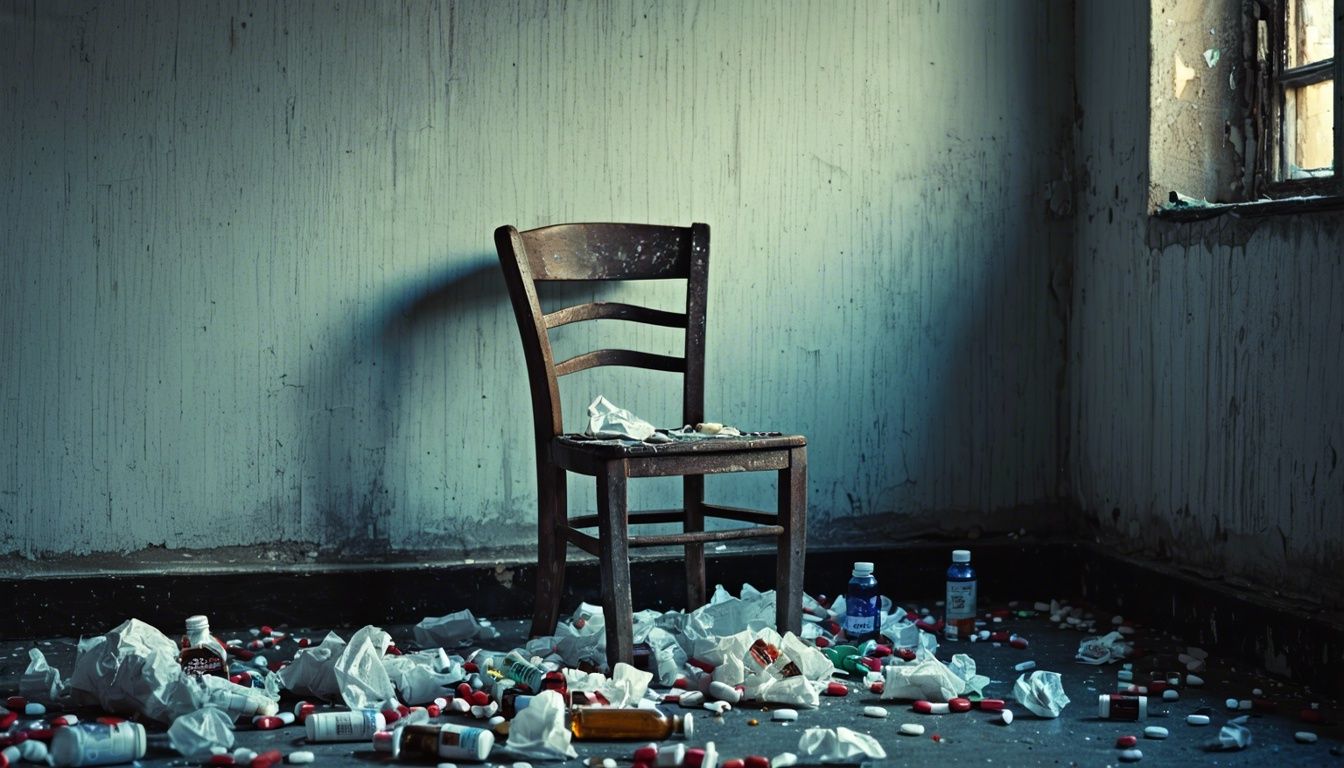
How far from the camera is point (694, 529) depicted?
3.65 metres

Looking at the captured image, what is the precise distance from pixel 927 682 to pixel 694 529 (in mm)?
860

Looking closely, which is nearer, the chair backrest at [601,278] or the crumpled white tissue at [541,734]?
the crumpled white tissue at [541,734]

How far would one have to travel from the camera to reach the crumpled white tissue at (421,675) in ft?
9.82

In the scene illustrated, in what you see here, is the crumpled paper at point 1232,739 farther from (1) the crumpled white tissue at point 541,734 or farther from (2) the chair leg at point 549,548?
(2) the chair leg at point 549,548

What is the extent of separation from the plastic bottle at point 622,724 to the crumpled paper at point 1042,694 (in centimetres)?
75

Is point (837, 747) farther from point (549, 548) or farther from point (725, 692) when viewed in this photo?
point (549, 548)

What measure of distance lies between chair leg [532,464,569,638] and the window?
2.03 metres

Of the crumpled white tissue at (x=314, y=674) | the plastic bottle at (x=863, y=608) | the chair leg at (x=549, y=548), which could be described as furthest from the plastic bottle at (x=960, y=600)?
the crumpled white tissue at (x=314, y=674)

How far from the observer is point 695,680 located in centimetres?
310

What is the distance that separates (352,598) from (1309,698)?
2386 millimetres

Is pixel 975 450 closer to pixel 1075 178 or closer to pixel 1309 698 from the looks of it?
pixel 1075 178

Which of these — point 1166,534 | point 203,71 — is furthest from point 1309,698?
point 203,71

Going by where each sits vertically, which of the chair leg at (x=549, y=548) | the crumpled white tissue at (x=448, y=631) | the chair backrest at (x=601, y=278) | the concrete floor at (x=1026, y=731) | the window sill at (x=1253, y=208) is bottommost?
the concrete floor at (x=1026, y=731)

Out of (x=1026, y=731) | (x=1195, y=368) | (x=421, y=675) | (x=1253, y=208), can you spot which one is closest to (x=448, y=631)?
(x=421, y=675)
